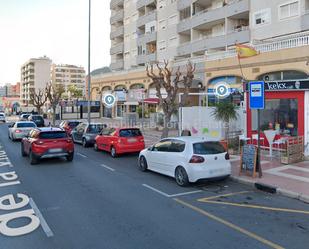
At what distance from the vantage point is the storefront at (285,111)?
47.9 ft

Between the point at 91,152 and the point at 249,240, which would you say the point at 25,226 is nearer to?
the point at 249,240

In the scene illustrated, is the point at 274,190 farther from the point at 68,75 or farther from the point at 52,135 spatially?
the point at 68,75

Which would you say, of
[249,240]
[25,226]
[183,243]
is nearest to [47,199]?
[25,226]

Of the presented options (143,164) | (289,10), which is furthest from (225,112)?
(289,10)

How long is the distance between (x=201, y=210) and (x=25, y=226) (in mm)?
3838

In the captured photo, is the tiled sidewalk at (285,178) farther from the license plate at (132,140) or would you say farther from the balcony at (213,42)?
the balcony at (213,42)

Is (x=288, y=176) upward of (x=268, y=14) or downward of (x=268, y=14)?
downward

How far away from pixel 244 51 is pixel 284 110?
832 cm

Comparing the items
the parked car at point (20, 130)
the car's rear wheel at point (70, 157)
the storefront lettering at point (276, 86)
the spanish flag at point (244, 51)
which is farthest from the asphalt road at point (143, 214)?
the spanish flag at point (244, 51)

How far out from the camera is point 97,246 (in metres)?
5.66

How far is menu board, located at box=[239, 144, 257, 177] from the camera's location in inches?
438

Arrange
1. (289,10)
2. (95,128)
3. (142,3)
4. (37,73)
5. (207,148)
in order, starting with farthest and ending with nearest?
(37,73) → (142,3) → (289,10) → (95,128) → (207,148)

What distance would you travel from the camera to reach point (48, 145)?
1391 centimetres

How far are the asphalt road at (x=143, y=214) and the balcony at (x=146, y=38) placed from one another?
36588 millimetres
